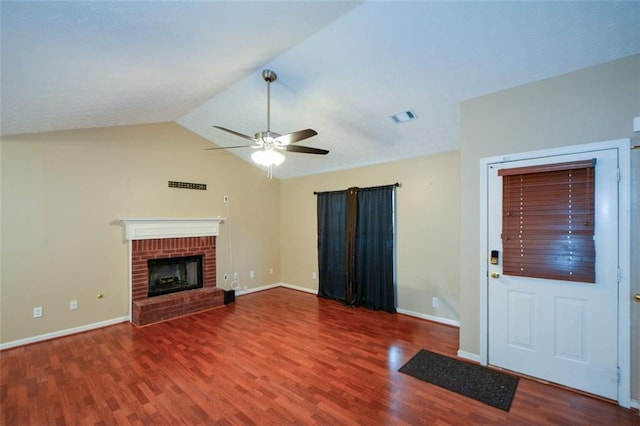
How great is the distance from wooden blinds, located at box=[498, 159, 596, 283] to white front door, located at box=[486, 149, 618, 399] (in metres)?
0.06

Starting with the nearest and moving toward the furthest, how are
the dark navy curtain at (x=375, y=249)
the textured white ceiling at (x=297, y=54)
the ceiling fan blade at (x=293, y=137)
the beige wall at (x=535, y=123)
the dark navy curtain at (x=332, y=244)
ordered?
the textured white ceiling at (x=297, y=54)
the beige wall at (x=535, y=123)
the ceiling fan blade at (x=293, y=137)
the dark navy curtain at (x=375, y=249)
the dark navy curtain at (x=332, y=244)

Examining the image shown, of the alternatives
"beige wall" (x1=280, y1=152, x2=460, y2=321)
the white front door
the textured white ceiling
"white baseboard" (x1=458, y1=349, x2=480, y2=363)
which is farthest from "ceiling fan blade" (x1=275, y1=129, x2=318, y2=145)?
"white baseboard" (x1=458, y1=349, x2=480, y2=363)

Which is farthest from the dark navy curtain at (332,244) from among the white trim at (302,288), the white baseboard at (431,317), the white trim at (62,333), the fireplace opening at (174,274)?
the white trim at (62,333)

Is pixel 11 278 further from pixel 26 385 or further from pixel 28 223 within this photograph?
pixel 26 385

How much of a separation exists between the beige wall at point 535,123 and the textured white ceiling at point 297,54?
132mm

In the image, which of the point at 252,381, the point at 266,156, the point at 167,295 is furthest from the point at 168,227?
the point at 252,381

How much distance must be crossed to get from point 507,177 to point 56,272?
5499mm

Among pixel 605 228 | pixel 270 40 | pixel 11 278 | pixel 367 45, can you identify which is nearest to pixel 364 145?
pixel 367 45

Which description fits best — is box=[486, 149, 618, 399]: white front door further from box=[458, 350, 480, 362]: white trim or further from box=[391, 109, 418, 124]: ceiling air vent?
box=[391, 109, 418, 124]: ceiling air vent

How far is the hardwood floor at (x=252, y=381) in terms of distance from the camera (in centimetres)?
214

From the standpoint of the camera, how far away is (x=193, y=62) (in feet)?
8.29

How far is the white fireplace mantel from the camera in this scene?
14.0 feet

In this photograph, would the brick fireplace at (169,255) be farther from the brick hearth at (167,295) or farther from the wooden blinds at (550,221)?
the wooden blinds at (550,221)

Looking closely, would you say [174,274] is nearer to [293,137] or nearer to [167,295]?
[167,295]
